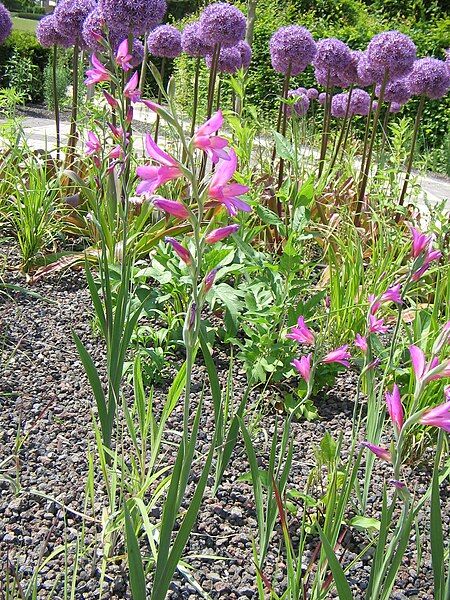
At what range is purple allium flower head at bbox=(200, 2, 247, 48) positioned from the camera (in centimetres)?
333

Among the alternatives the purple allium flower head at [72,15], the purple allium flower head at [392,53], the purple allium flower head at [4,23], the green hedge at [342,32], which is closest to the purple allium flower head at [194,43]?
the purple allium flower head at [72,15]

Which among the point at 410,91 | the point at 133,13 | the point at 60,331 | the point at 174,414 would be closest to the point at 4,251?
the point at 60,331

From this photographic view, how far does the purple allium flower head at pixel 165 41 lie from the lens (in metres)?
3.90

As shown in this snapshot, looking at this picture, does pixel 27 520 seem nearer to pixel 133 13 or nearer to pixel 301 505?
Result: pixel 301 505

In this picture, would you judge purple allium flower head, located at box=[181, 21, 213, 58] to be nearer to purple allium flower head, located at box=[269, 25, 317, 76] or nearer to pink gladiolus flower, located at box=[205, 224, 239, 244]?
purple allium flower head, located at box=[269, 25, 317, 76]

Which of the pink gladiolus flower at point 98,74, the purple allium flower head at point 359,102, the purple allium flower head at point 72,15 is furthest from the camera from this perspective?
the purple allium flower head at point 359,102

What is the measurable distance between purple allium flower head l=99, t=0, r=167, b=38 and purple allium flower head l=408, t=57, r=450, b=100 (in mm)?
1462

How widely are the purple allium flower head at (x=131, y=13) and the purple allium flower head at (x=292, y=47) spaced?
0.77 meters

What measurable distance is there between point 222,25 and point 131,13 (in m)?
0.58

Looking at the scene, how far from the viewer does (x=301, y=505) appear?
1.73 m

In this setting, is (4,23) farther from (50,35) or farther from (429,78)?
(429,78)

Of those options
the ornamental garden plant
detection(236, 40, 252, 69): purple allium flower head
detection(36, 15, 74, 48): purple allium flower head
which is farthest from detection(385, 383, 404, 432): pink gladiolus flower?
detection(236, 40, 252, 69): purple allium flower head

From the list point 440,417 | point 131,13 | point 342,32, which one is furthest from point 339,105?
point 342,32

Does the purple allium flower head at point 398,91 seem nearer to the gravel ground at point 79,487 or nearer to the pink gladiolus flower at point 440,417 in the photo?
the gravel ground at point 79,487
